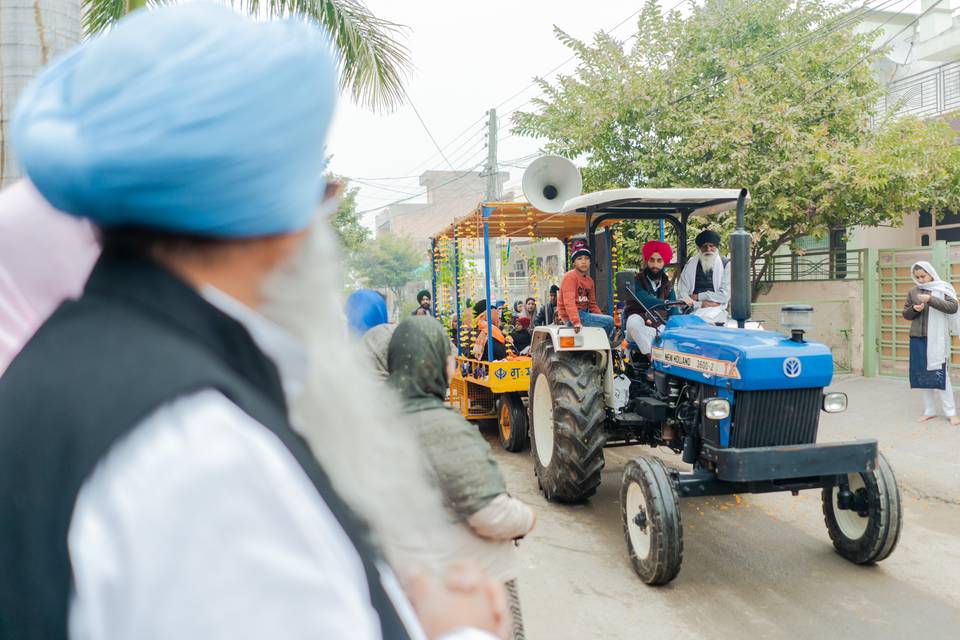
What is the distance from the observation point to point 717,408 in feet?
14.9

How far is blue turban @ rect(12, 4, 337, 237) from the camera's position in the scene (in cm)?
64

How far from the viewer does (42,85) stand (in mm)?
730

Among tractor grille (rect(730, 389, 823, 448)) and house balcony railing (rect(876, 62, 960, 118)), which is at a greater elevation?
house balcony railing (rect(876, 62, 960, 118))

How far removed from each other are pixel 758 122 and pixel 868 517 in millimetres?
7332

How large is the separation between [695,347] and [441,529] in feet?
13.7

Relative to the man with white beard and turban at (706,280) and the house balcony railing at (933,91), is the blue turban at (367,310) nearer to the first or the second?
the man with white beard and turban at (706,280)

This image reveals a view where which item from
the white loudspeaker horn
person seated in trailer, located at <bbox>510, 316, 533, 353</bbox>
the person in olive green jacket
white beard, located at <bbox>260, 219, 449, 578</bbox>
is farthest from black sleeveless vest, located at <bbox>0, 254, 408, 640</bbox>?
person seated in trailer, located at <bbox>510, 316, 533, 353</bbox>

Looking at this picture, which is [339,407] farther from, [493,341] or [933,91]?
[933,91]

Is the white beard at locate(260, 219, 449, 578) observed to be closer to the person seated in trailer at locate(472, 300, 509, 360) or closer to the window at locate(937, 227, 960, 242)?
the person seated in trailer at locate(472, 300, 509, 360)

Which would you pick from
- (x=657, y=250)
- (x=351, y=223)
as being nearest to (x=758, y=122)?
(x=657, y=250)

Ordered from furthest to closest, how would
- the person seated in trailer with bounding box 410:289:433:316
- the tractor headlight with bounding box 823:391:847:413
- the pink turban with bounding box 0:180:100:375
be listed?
the person seated in trailer with bounding box 410:289:433:316
the tractor headlight with bounding box 823:391:847:413
the pink turban with bounding box 0:180:100:375

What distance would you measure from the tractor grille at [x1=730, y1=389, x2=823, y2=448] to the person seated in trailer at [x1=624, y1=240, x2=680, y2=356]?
4.28 ft

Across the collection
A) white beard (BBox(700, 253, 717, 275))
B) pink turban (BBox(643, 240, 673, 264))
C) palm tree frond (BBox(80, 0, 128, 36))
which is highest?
palm tree frond (BBox(80, 0, 128, 36))

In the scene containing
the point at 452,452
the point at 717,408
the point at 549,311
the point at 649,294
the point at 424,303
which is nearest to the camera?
the point at 452,452
